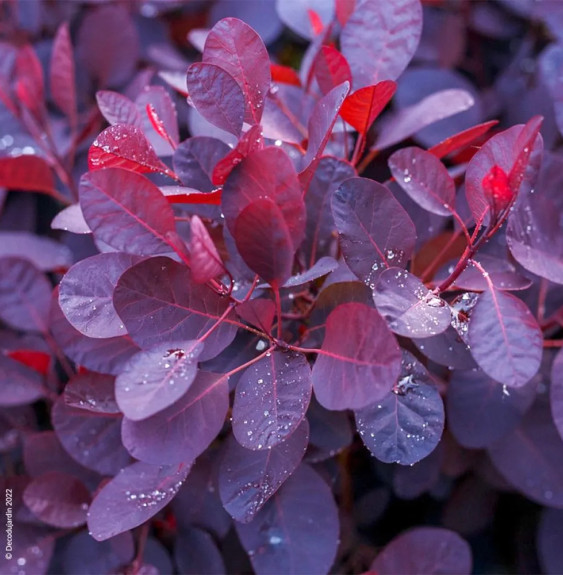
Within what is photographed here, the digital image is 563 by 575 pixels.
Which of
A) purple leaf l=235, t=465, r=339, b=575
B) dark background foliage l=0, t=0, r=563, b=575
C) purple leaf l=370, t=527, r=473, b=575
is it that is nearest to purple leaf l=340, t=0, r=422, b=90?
dark background foliage l=0, t=0, r=563, b=575

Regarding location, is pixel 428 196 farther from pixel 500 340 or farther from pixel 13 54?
pixel 13 54

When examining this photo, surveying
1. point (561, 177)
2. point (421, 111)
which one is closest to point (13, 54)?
point (421, 111)

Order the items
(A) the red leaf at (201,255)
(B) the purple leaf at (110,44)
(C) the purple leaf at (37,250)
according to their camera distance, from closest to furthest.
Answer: (A) the red leaf at (201,255)
(C) the purple leaf at (37,250)
(B) the purple leaf at (110,44)

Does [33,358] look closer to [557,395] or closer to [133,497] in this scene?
[133,497]

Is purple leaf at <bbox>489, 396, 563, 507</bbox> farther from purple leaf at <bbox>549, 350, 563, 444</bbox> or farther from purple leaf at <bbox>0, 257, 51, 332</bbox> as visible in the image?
purple leaf at <bbox>0, 257, 51, 332</bbox>

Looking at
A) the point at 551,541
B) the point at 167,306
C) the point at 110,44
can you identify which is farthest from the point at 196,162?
the point at 551,541

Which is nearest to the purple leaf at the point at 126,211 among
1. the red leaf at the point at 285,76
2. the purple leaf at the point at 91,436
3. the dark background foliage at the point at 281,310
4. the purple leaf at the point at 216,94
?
the dark background foliage at the point at 281,310

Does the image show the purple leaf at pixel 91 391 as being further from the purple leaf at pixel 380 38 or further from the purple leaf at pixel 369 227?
the purple leaf at pixel 380 38
